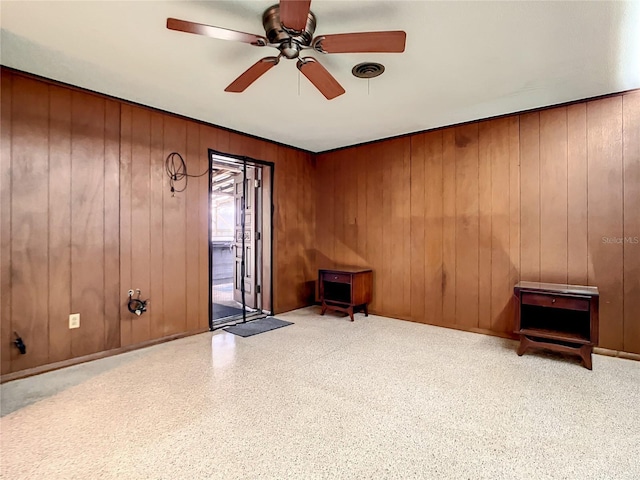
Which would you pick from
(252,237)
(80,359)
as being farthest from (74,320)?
(252,237)

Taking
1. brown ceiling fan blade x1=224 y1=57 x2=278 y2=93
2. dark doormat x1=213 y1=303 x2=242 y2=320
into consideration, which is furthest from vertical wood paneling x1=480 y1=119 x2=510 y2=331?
dark doormat x1=213 y1=303 x2=242 y2=320

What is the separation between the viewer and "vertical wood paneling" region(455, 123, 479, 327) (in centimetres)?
367

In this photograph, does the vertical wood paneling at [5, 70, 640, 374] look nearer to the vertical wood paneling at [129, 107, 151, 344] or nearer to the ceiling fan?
the vertical wood paneling at [129, 107, 151, 344]

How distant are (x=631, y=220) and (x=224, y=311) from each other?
4.75 m

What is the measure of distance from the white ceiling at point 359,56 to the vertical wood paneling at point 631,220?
26 centimetres

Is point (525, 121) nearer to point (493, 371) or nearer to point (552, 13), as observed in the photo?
point (552, 13)

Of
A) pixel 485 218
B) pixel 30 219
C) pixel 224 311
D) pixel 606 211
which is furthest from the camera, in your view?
pixel 224 311

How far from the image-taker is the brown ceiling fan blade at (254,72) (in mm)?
1972

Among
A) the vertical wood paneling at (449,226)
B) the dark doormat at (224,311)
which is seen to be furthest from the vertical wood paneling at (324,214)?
the vertical wood paneling at (449,226)

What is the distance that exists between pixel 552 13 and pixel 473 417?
2.43 meters

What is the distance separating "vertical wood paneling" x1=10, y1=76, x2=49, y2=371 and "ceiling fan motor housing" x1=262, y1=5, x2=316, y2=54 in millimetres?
2099

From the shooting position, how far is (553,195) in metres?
3.22

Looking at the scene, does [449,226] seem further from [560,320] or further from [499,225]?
[560,320]

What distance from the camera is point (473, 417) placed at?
1.96 meters
